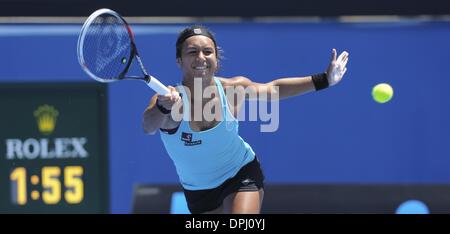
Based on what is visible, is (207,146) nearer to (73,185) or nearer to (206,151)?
(206,151)

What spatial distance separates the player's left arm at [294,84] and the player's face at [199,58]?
289 millimetres

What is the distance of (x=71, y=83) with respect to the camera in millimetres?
7109

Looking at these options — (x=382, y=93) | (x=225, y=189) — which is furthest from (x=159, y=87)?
(x=382, y=93)

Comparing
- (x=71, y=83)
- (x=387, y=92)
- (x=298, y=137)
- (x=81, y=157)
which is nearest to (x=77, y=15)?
(x=71, y=83)

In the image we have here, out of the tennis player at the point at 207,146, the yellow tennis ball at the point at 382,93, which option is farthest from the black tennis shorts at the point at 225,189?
the yellow tennis ball at the point at 382,93

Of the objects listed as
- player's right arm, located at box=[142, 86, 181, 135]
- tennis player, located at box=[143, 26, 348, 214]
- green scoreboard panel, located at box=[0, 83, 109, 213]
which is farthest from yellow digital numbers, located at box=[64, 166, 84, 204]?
player's right arm, located at box=[142, 86, 181, 135]

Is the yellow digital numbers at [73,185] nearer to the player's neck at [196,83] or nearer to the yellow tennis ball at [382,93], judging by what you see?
the player's neck at [196,83]

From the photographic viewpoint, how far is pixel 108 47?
17.8ft

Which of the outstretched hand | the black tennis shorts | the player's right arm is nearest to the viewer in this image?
the player's right arm

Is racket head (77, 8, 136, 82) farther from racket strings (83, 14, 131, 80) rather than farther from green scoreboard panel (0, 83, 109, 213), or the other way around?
green scoreboard panel (0, 83, 109, 213)

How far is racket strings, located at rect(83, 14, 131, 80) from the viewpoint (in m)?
5.26

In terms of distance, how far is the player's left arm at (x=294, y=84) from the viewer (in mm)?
5809

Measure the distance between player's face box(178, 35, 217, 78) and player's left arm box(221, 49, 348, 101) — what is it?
29cm
